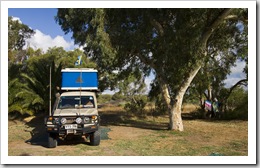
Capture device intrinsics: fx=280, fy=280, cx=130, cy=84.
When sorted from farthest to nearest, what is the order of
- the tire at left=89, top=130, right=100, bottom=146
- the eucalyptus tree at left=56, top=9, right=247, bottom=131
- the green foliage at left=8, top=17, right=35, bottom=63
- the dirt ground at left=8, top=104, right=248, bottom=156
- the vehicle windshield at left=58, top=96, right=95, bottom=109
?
the green foliage at left=8, top=17, right=35, bottom=63, the eucalyptus tree at left=56, top=9, right=247, bottom=131, the vehicle windshield at left=58, top=96, right=95, bottom=109, the tire at left=89, top=130, right=100, bottom=146, the dirt ground at left=8, top=104, right=248, bottom=156

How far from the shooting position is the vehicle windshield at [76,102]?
A: 10.6m

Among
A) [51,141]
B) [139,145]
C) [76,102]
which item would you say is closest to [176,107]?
[139,145]

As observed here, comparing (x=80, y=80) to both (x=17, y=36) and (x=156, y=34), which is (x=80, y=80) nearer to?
(x=156, y=34)

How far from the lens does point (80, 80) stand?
11.8 meters

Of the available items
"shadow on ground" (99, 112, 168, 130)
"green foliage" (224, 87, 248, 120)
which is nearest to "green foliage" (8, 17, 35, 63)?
"shadow on ground" (99, 112, 168, 130)

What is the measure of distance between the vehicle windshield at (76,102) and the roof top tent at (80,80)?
103cm

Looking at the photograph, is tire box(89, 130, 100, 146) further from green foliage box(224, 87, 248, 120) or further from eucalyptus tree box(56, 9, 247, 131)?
green foliage box(224, 87, 248, 120)

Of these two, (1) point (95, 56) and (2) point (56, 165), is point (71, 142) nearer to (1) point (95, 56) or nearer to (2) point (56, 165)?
(2) point (56, 165)

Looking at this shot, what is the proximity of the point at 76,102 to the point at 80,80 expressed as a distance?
4.47 feet

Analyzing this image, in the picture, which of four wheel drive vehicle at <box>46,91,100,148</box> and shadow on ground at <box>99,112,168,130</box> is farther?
shadow on ground at <box>99,112,168,130</box>

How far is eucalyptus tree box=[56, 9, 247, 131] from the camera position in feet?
40.0

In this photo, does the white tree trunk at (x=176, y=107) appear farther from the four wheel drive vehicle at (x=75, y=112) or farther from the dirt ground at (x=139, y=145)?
the four wheel drive vehicle at (x=75, y=112)

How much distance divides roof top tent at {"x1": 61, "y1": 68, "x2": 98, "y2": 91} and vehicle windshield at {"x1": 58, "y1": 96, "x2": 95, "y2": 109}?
1026 mm

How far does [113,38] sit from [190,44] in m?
3.51
